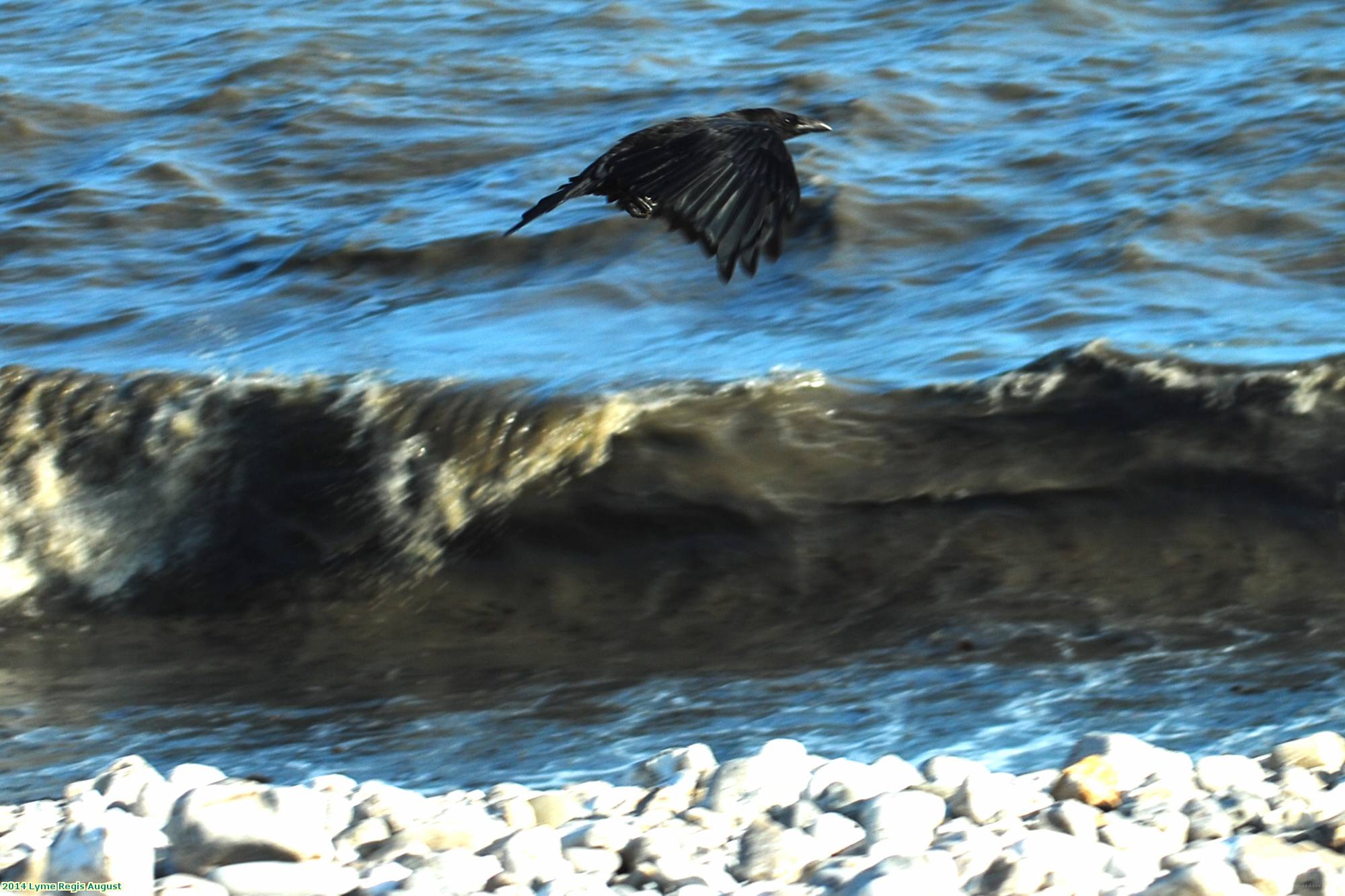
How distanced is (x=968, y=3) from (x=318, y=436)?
6690 mm

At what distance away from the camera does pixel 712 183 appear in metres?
4.23

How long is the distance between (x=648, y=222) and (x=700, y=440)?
261 cm

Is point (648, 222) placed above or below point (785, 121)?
below

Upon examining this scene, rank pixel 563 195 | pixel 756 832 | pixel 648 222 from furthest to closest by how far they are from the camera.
A: pixel 648 222 → pixel 563 195 → pixel 756 832

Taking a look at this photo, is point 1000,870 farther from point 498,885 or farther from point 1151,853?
point 498,885

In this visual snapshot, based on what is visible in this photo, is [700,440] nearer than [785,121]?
No

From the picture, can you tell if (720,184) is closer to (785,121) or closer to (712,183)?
(712,183)

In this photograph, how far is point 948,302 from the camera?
7723 mm

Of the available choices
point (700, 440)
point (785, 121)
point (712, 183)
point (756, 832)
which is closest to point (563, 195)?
point (712, 183)

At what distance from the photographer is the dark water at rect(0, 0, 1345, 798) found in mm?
5227

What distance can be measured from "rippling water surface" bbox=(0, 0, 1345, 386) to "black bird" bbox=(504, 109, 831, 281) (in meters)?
2.47

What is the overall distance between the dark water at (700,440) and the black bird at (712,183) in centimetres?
134

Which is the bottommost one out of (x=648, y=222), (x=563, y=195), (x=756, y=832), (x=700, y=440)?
(x=700, y=440)

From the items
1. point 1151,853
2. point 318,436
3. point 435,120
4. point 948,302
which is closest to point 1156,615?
point 1151,853
